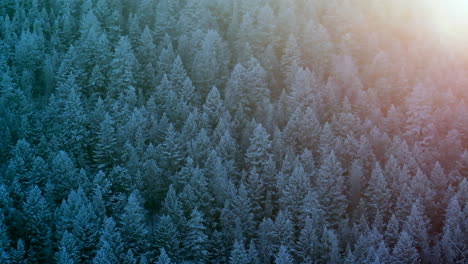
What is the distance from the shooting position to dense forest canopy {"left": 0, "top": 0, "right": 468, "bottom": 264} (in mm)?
72062

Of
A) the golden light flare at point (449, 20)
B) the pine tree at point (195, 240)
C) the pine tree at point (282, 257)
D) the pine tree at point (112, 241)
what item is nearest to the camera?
the pine tree at point (282, 257)

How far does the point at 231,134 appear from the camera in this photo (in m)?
90.1

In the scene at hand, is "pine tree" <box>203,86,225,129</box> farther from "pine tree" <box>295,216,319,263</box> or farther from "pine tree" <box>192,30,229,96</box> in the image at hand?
"pine tree" <box>295,216,319,263</box>

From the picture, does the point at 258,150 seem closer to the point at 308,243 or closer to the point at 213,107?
the point at 213,107

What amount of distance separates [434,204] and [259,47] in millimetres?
43575

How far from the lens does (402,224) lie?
77.7m

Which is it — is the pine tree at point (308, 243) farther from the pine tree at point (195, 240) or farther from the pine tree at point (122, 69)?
the pine tree at point (122, 69)

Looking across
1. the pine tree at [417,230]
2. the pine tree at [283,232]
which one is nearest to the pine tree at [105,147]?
the pine tree at [283,232]

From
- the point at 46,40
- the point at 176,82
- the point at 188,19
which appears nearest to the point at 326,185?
the point at 176,82

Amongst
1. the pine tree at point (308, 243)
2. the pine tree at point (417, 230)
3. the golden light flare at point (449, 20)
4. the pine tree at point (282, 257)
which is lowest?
the pine tree at point (282, 257)

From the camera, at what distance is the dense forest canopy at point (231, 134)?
72062 millimetres

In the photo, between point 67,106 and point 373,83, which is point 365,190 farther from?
point 67,106

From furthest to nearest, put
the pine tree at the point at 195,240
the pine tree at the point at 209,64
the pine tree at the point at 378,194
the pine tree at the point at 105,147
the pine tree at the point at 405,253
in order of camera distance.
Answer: the pine tree at the point at 209,64
the pine tree at the point at 105,147
the pine tree at the point at 378,194
the pine tree at the point at 195,240
the pine tree at the point at 405,253

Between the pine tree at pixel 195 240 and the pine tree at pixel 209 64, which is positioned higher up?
the pine tree at pixel 209 64
